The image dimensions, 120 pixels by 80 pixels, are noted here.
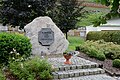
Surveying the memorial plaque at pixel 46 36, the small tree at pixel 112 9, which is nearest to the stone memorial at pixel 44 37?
the memorial plaque at pixel 46 36

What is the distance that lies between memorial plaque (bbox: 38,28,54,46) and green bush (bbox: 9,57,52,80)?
162 inches

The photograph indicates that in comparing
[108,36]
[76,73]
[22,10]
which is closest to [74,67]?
[76,73]

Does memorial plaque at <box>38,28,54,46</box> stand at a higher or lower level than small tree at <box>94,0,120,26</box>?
lower

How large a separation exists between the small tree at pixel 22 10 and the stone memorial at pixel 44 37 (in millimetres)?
5895

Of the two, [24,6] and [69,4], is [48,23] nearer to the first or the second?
[24,6]

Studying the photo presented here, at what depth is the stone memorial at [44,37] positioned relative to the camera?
12.0m

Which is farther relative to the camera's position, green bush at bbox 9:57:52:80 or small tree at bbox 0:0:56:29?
small tree at bbox 0:0:56:29

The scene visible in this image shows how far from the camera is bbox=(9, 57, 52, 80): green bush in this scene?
295 inches

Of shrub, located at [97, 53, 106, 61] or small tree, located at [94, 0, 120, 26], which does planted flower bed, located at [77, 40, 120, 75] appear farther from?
small tree, located at [94, 0, 120, 26]

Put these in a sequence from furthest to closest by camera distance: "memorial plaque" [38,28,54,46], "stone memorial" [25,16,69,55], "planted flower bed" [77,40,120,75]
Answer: "memorial plaque" [38,28,54,46] < "stone memorial" [25,16,69,55] < "planted flower bed" [77,40,120,75]

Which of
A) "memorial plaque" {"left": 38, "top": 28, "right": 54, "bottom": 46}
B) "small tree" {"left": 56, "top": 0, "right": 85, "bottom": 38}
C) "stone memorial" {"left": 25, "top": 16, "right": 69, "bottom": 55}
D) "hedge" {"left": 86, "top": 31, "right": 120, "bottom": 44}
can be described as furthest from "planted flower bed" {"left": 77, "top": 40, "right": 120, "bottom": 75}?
"small tree" {"left": 56, "top": 0, "right": 85, "bottom": 38}

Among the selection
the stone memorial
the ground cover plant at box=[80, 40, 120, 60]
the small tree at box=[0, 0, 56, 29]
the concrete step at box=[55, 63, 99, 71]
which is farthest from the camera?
the small tree at box=[0, 0, 56, 29]

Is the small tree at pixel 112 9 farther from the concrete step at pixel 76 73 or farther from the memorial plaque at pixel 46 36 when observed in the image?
the memorial plaque at pixel 46 36

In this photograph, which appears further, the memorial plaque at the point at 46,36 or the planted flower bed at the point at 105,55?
the memorial plaque at the point at 46,36
